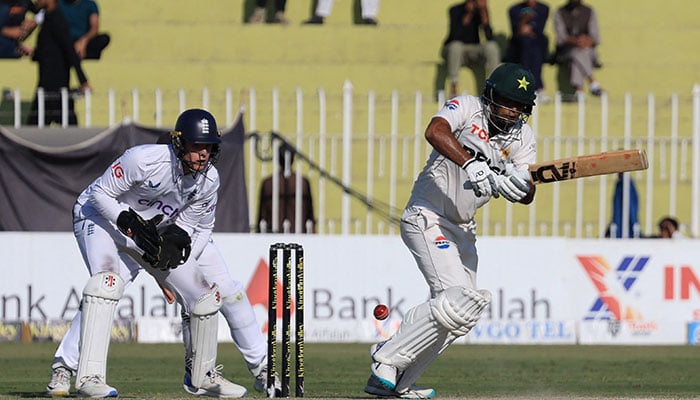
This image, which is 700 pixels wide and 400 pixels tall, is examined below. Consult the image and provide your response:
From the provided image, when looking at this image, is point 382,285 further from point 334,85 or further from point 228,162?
point 334,85

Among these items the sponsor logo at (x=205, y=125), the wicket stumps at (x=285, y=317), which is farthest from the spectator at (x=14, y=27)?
the wicket stumps at (x=285, y=317)

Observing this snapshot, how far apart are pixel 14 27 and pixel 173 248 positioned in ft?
33.2

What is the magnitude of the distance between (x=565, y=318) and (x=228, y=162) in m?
3.58

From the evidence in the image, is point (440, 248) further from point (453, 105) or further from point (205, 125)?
point (205, 125)

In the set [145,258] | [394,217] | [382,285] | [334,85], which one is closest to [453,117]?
[145,258]

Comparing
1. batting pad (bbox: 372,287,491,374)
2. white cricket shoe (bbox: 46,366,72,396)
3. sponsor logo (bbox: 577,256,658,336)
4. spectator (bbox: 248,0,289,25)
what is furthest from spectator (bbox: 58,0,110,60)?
batting pad (bbox: 372,287,491,374)

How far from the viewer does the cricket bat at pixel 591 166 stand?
7969 millimetres

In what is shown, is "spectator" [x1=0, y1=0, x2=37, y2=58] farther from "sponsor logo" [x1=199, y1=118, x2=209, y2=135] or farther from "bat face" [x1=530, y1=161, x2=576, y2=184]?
"bat face" [x1=530, y1=161, x2=576, y2=184]

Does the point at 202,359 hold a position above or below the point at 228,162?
below

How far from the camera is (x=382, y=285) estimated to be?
1440 centimetres

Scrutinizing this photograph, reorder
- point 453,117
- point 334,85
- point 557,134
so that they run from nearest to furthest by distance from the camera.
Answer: point 453,117 → point 557,134 → point 334,85

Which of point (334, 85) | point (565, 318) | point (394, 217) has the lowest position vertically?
point (565, 318)

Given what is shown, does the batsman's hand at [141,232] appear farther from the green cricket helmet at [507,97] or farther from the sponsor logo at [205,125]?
the green cricket helmet at [507,97]

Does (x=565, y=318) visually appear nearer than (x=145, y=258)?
No
